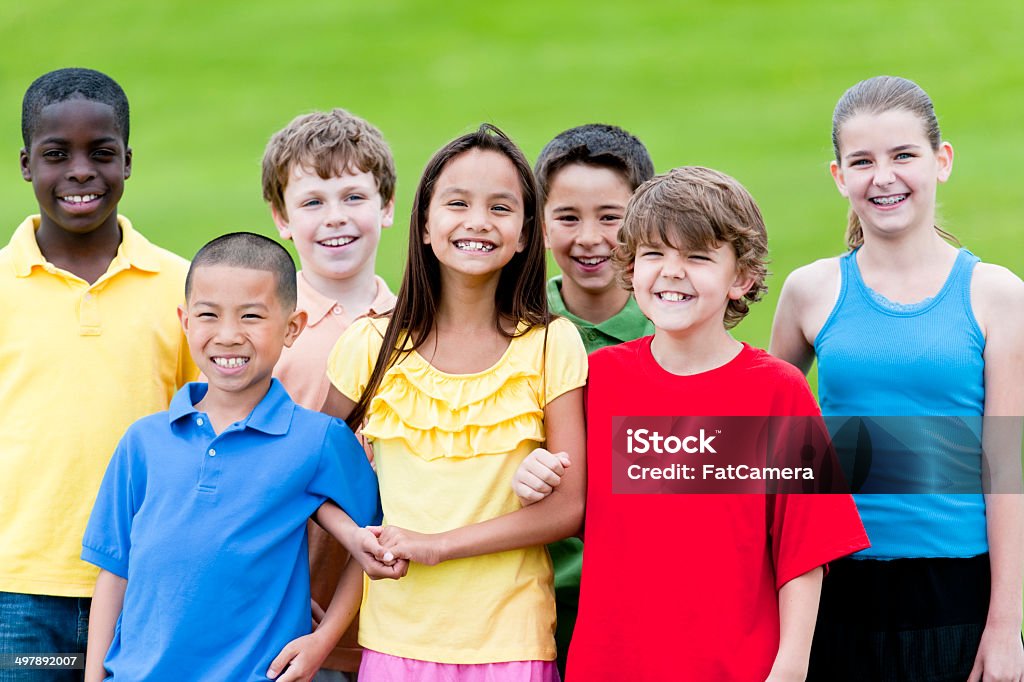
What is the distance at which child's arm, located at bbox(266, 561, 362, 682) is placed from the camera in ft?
11.0

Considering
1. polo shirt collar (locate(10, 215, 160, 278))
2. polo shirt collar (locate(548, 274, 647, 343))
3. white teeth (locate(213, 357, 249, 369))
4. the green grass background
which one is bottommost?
white teeth (locate(213, 357, 249, 369))

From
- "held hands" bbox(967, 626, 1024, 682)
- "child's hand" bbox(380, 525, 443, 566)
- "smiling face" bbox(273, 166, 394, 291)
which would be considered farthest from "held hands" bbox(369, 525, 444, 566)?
"held hands" bbox(967, 626, 1024, 682)

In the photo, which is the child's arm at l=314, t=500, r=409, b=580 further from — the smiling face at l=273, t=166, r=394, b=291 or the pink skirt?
the smiling face at l=273, t=166, r=394, b=291

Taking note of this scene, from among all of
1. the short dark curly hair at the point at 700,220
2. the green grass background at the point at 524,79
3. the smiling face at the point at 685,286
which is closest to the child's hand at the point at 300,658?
the smiling face at the point at 685,286

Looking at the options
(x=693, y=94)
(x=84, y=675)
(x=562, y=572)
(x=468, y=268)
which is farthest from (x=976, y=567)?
(x=693, y=94)

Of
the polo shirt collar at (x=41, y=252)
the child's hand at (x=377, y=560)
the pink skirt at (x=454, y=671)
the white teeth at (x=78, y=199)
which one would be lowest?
the pink skirt at (x=454, y=671)

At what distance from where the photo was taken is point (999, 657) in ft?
11.4

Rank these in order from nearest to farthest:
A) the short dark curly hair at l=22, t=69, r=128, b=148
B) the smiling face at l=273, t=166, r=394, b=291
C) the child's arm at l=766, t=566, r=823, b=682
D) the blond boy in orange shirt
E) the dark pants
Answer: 1. the child's arm at l=766, t=566, r=823, b=682
2. the dark pants
3. the short dark curly hair at l=22, t=69, r=128, b=148
4. the blond boy in orange shirt
5. the smiling face at l=273, t=166, r=394, b=291

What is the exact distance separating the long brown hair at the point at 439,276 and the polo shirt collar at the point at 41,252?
2.69 feet

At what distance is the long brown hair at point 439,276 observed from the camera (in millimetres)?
3646

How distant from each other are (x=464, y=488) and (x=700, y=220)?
36.4 inches

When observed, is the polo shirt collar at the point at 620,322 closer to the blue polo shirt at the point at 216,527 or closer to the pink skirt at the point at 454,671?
the blue polo shirt at the point at 216,527

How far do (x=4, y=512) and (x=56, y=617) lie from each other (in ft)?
1.09

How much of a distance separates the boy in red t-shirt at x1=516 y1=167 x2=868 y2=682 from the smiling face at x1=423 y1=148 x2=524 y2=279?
0.33 m
